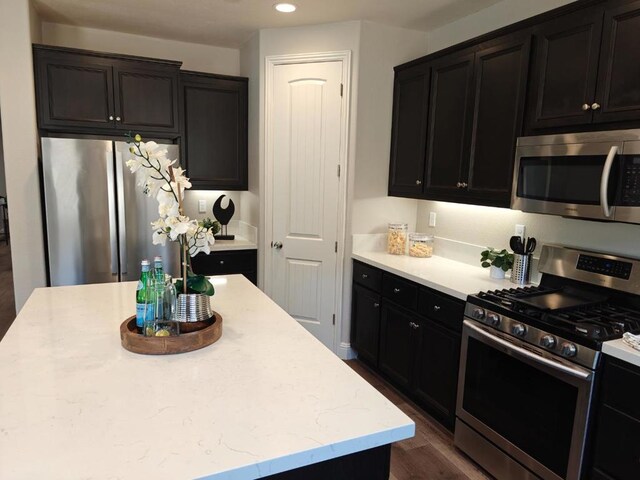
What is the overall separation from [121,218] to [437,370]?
2378mm

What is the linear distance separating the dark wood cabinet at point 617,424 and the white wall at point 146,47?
12.2 feet

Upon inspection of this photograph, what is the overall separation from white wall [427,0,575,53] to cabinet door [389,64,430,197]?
1.29 ft

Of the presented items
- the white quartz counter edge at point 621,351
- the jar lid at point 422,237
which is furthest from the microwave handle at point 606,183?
the jar lid at point 422,237

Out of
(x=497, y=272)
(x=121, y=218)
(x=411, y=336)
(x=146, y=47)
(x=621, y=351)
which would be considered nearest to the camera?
(x=621, y=351)

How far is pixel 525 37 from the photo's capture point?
2.31 meters

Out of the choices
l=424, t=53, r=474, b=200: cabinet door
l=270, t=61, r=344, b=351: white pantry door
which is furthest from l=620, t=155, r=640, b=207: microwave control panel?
l=270, t=61, r=344, b=351: white pantry door

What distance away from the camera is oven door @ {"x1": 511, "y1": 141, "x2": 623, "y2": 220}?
1.86 meters

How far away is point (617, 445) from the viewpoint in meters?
1.67

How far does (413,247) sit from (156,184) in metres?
2.28

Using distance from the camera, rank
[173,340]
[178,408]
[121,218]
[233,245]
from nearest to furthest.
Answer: [178,408] → [173,340] → [121,218] → [233,245]

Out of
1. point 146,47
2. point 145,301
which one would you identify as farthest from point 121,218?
point 145,301

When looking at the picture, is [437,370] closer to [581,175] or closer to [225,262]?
[581,175]

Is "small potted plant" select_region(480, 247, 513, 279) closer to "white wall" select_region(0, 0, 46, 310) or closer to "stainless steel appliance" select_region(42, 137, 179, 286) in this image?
"stainless steel appliance" select_region(42, 137, 179, 286)

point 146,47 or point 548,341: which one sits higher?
point 146,47
